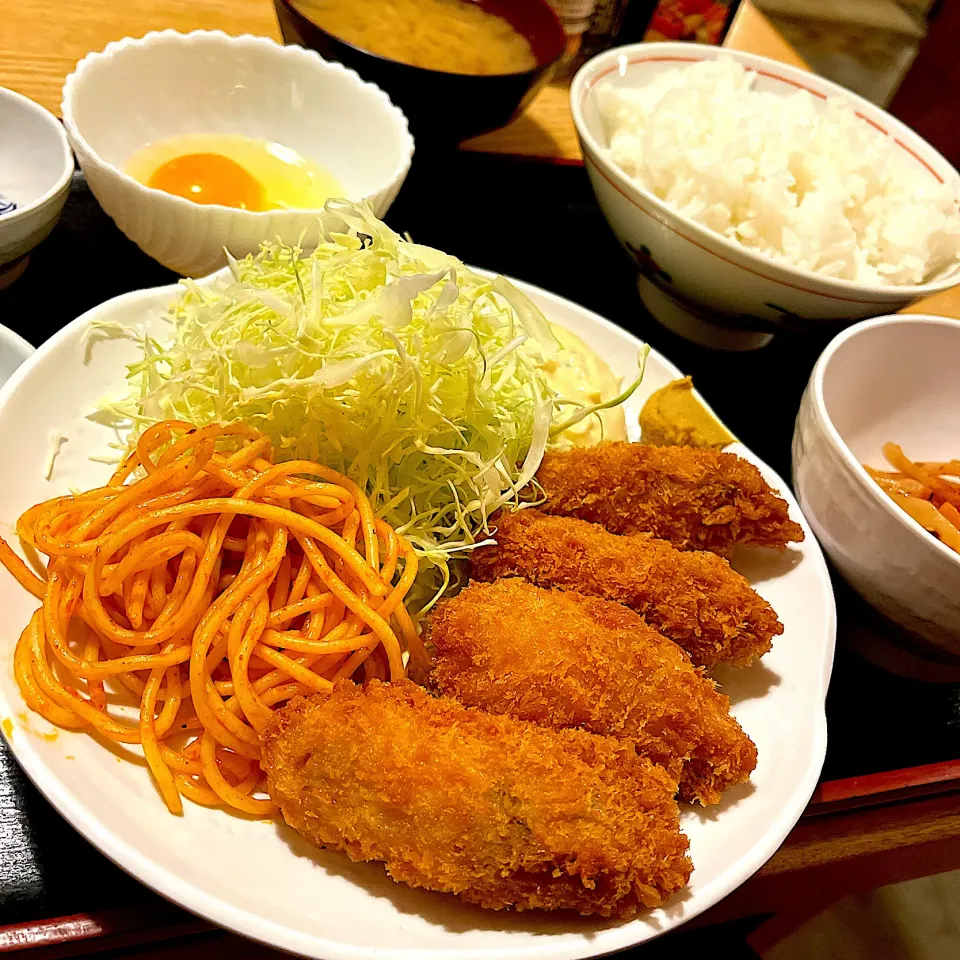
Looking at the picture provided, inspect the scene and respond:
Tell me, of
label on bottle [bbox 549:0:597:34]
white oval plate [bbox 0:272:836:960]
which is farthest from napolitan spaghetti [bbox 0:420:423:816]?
label on bottle [bbox 549:0:597:34]

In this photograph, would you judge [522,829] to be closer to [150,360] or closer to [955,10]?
[150,360]

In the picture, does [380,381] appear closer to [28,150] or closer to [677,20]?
[28,150]

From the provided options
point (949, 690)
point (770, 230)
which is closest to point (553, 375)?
point (770, 230)

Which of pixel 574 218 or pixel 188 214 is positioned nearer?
pixel 188 214

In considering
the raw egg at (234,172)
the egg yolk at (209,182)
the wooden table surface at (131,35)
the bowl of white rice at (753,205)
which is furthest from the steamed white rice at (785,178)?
the egg yolk at (209,182)

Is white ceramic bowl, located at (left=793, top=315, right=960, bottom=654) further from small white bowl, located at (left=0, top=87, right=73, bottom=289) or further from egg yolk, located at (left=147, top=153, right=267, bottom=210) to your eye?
small white bowl, located at (left=0, top=87, right=73, bottom=289)

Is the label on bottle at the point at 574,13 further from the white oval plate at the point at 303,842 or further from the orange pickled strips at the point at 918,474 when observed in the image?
the white oval plate at the point at 303,842
